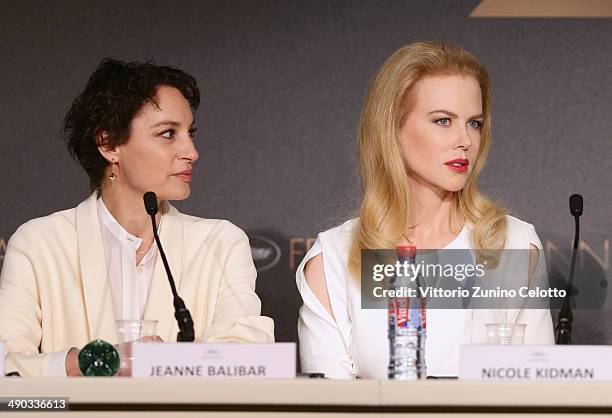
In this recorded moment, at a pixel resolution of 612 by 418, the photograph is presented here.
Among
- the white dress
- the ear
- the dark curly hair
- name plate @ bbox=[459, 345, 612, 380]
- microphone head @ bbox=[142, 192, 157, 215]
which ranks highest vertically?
the dark curly hair

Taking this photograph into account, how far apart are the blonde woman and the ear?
22.1 inches

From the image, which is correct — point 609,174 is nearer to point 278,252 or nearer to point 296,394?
point 278,252

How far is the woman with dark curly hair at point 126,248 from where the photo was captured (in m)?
2.55

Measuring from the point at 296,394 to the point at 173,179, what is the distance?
1.17 metres

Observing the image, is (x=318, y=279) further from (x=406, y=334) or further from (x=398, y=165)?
(x=406, y=334)

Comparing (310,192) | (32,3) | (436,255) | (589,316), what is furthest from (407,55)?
(32,3)

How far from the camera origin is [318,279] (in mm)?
2654

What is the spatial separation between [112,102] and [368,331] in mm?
865

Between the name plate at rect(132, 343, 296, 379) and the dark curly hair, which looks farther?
the dark curly hair

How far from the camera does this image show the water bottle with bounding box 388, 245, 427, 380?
200 centimetres

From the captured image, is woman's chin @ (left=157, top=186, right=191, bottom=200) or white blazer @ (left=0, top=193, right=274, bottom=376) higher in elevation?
woman's chin @ (left=157, top=186, right=191, bottom=200)

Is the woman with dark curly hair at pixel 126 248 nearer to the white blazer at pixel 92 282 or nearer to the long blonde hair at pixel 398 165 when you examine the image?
the white blazer at pixel 92 282

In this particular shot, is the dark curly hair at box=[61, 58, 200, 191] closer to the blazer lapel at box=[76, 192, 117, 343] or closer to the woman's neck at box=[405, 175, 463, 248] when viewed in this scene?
the blazer lapel at box=[76, 192, 117, 343]

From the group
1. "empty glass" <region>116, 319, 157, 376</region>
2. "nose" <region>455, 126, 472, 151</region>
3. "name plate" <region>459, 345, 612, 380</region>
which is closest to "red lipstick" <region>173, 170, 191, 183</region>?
"nose" <region>455, 126, 472, 151</region>
